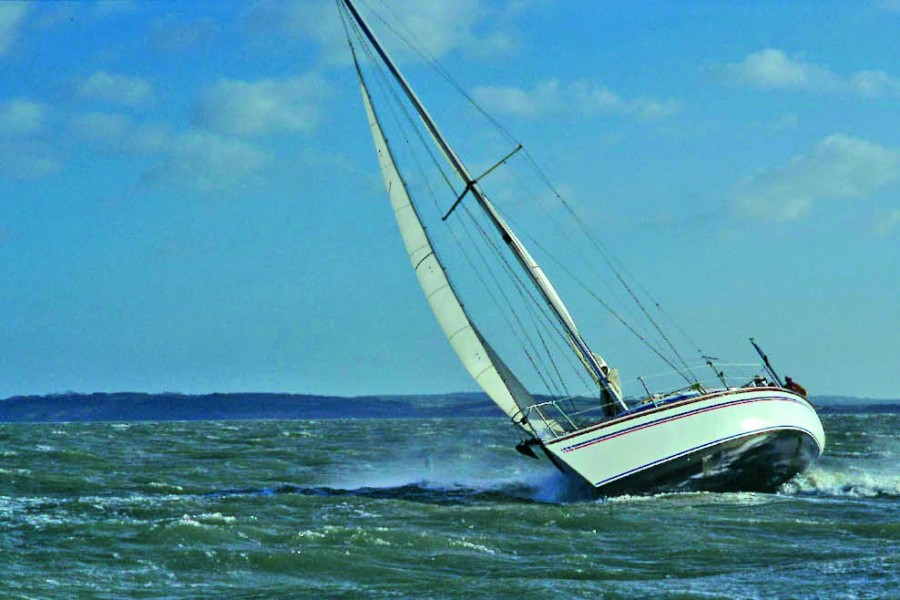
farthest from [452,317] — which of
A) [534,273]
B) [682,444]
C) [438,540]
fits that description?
[438,540]

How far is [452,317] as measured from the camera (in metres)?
23.1

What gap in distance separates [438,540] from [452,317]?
621cm

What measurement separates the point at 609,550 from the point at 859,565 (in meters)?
3.31

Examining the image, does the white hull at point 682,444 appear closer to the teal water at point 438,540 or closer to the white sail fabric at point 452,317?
the teal water at point 438,540

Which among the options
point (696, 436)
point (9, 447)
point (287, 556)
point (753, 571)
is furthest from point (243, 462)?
point (753, 571)

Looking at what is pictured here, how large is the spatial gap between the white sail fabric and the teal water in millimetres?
1799

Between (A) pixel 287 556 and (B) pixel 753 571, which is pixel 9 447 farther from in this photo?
(B) pixel 753 571

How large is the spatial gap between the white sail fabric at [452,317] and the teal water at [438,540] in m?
1.80

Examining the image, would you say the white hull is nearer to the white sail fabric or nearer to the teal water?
the teal water

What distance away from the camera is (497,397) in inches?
907

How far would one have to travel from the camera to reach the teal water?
14555mm

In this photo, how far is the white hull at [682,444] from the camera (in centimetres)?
2150

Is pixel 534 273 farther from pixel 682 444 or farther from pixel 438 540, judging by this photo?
pixel 438 540

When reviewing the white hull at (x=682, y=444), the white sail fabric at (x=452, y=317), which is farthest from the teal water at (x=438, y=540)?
the white sail fabric at (x=452, y=317)
